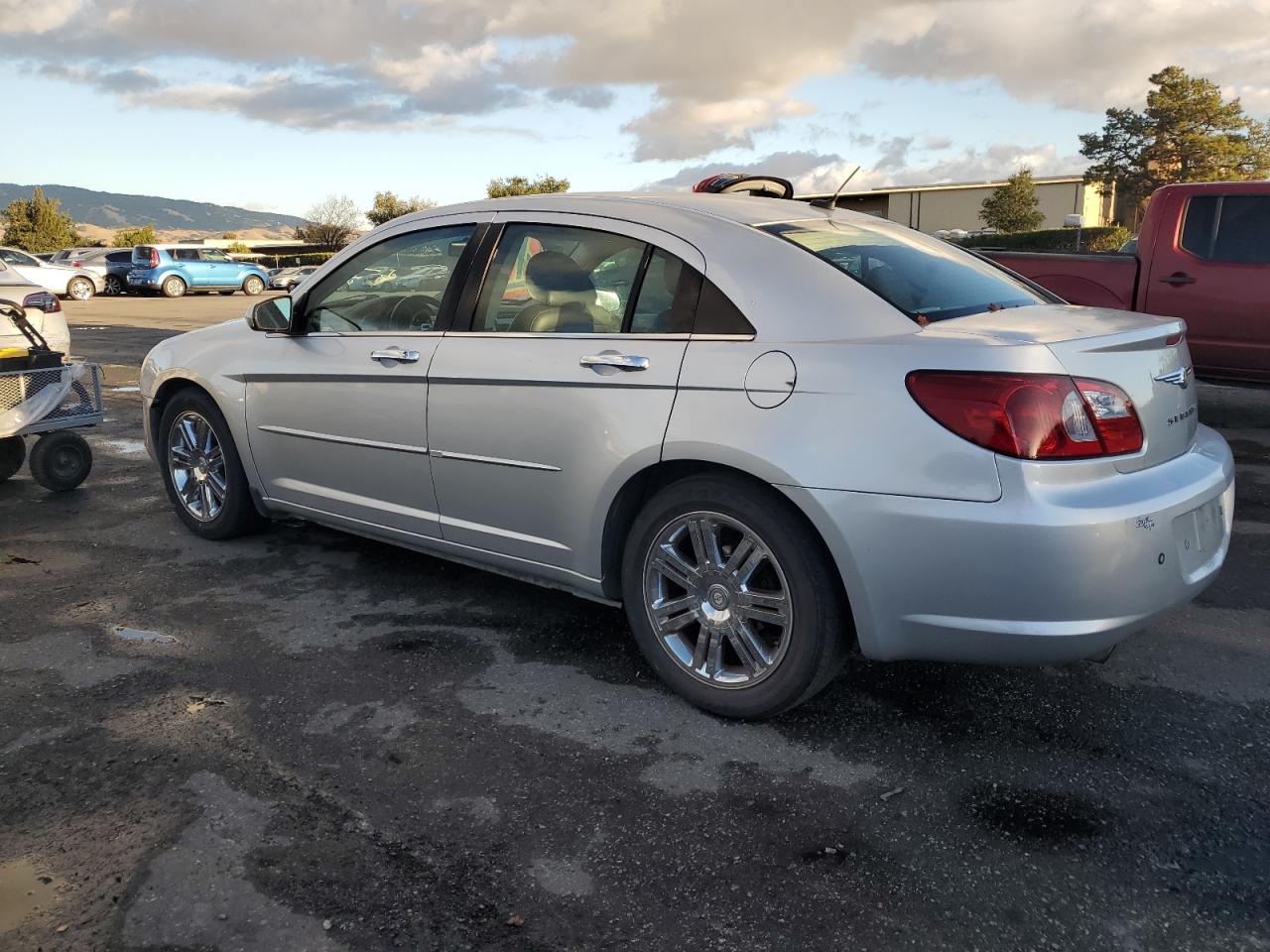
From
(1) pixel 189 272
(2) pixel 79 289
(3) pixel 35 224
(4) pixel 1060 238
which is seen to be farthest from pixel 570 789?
(3) pixel 35 224

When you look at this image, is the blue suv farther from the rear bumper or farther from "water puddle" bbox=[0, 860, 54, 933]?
the rear bumper

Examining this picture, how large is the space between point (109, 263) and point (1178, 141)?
51.3 metres

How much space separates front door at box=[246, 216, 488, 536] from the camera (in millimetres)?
4000

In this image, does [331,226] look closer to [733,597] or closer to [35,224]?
[35,224]

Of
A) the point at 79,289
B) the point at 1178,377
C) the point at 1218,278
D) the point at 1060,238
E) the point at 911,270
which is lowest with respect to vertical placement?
the point at 1060,238

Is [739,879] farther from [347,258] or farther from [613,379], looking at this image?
[347,258]

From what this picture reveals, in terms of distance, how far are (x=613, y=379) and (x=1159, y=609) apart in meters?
1.72

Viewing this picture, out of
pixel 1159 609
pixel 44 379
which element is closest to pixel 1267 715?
pixel 1159 609

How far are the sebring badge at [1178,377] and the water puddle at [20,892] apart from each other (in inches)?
126

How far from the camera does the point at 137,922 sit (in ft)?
7.50

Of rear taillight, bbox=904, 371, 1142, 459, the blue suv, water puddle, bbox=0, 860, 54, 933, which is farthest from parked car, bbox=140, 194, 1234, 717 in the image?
the blue suv

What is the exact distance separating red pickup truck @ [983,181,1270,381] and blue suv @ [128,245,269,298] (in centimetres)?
2825

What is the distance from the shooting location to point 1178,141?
54.2m

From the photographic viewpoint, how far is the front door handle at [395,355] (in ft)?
13.0
